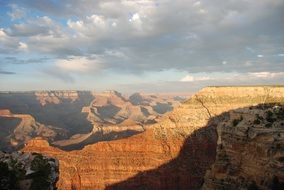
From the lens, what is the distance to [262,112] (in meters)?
44.4

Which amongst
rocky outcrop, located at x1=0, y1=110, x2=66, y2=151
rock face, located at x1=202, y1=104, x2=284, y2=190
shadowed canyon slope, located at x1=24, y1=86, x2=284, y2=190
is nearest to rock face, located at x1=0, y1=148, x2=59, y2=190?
rock face, located at x1=202, y1=104, x2=284, y2=190

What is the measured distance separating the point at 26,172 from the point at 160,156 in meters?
54.5

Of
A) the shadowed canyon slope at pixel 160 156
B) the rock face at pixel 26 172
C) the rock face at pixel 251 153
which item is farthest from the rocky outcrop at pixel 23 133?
the rock face at pixel 26 172

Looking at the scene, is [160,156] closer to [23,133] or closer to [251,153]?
[251,153]

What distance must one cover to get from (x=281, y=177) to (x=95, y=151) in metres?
51.8

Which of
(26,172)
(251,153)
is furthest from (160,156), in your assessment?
(26,172)

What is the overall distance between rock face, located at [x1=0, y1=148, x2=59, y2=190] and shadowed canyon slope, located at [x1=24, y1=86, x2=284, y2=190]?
46.7m

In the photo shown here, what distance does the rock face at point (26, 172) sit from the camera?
26.7m

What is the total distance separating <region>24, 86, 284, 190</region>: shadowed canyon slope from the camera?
3076 inches

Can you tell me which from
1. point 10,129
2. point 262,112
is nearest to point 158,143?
point 262,112

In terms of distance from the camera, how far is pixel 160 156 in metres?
82.0

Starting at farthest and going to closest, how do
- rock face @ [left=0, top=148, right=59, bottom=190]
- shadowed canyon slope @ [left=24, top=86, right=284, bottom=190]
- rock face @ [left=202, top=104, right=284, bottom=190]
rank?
1. shadowed canyon slope @ [left=24, top=86, right=284, bottom=190]
2. rock face @ [left=202, top=104, right=284, bottom=190]
3. rock face @ [left=0, top=148, right=59, bottom=190]

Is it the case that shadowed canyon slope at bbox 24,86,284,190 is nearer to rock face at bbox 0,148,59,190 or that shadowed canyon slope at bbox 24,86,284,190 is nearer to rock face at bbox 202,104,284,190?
rock face at bbox 202,104,284,190

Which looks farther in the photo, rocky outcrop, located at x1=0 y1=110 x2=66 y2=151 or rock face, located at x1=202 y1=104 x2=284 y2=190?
rocky outcrop, located at x1=0 y1=110 x2=66 y2=151
